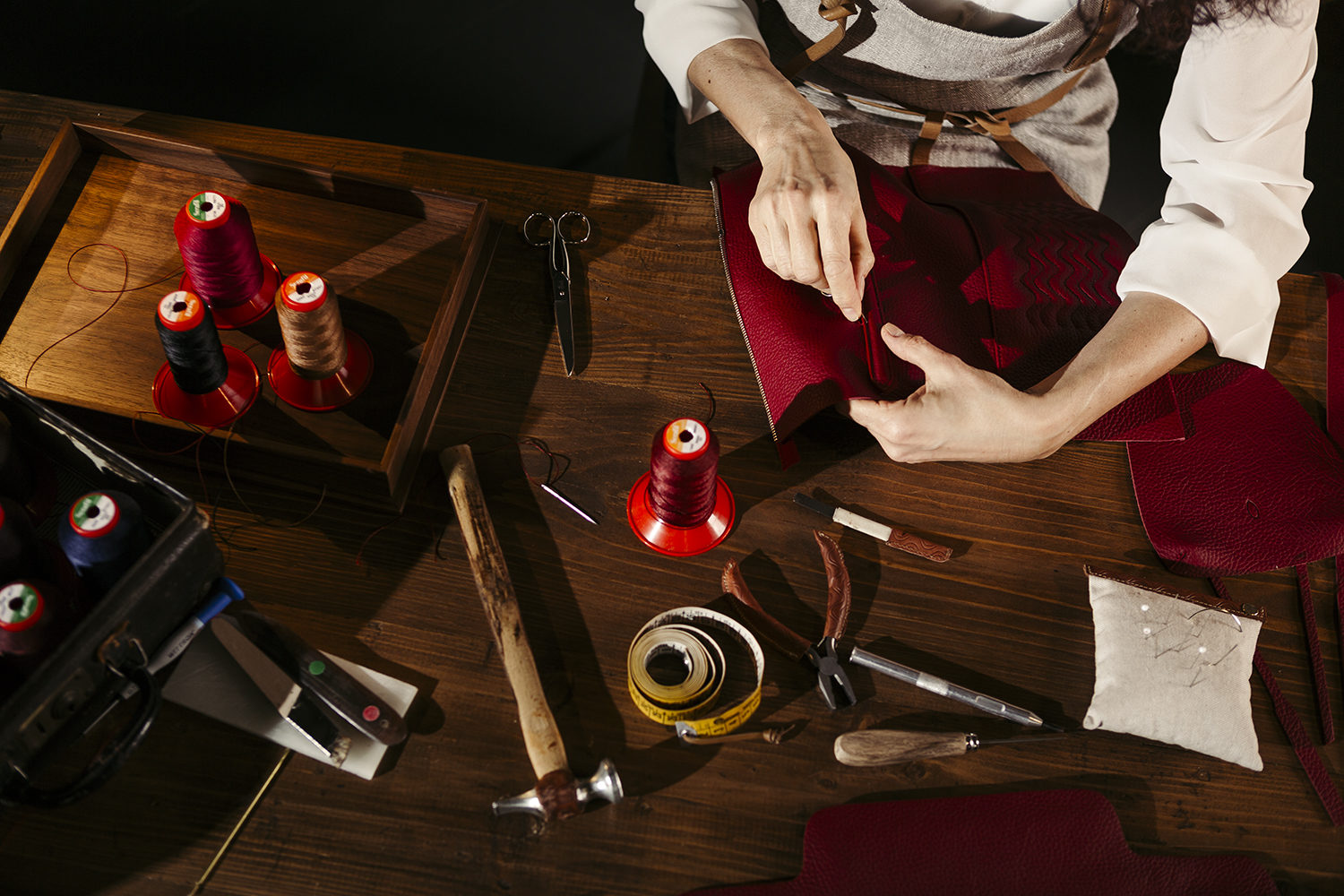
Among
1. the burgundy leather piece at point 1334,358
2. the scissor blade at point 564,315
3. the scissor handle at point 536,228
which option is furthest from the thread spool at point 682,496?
the burgundy leather piece at point 1334,358

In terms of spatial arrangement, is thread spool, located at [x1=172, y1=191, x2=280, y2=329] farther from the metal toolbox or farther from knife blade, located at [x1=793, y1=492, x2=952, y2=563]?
knife blade, located at [x1=793, y1=492, x2=952, y2=563]

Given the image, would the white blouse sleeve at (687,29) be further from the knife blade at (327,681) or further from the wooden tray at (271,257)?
the knife blade at (327,681)

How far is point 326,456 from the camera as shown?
111cm

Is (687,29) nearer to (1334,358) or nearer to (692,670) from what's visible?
(692,670)

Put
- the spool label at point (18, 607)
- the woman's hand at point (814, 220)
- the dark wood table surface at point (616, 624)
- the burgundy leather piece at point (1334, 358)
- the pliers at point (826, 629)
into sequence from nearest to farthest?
the spool label at point (18, 607), the dark wood table surface at point (616, 624), the pliers at point (826, 629), the woman's hand at point (814, 220), the burgundy leather piece at point (1334, 358)

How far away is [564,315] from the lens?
1327 mm

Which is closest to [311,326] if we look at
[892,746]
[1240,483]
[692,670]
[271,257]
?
[271,257]

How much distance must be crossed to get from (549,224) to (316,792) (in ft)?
2.94

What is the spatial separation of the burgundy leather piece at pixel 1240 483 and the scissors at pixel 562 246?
874mm

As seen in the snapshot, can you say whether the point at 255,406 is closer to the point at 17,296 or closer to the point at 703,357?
the point at 17,296

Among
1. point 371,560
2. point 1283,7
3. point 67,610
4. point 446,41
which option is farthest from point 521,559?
point 446,41

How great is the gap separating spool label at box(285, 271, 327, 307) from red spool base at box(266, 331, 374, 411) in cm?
15

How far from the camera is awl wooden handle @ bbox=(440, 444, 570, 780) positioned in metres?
1.05

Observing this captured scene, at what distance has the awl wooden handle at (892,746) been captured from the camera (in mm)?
1093
